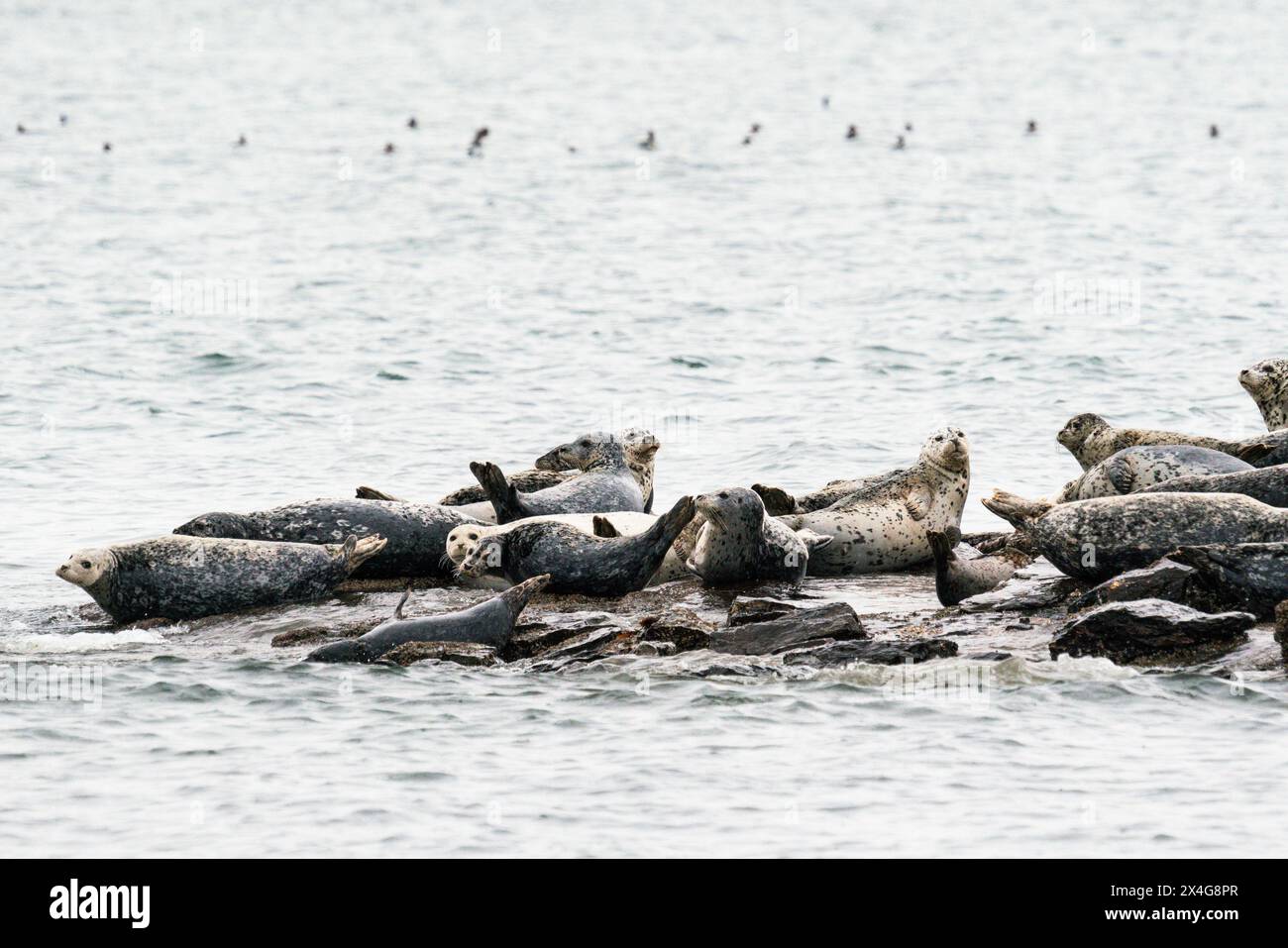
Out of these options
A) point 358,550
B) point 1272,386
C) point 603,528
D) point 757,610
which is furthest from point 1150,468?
point 358,550

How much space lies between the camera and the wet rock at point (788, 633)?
9.13 metres

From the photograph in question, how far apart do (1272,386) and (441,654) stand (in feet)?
22.9

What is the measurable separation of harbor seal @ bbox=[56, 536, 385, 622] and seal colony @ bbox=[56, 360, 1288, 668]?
0.01m

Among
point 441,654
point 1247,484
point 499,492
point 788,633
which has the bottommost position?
point 441,654

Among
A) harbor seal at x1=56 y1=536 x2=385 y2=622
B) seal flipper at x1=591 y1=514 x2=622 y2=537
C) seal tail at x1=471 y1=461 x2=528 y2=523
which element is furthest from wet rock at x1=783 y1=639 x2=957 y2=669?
harbor seal at x1=56 y1=536 x2=385 y2=622

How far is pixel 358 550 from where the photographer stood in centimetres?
1077

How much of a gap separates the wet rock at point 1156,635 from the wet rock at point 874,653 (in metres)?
0.57

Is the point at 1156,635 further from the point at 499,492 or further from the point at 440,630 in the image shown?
the point at 499,492

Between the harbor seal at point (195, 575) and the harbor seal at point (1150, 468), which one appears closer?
the harbor seal at point (195, 575)

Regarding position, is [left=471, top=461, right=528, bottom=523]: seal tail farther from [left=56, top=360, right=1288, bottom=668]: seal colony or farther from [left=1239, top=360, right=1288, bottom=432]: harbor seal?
[left=1239, top=360, right=1288, bottom=432]: harbor seal

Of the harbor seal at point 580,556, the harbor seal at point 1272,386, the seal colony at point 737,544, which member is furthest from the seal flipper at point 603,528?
the harbor seal at point 1272,386

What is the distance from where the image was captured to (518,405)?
1919 centimetres

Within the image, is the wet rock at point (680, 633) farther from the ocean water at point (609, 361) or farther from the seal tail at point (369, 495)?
the seal tail at point (369, 495)

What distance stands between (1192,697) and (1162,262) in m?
20.5
